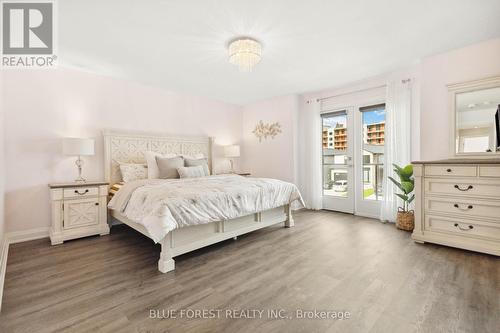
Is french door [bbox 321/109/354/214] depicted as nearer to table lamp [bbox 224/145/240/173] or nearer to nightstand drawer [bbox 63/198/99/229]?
table lamp [bbox 224/145/240/173]

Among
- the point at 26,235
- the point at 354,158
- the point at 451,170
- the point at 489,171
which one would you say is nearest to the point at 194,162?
the point at 26,235

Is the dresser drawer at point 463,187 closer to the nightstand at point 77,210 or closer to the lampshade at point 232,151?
the lampshade at point 232,151

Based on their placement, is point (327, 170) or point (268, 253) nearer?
point (268, 253)

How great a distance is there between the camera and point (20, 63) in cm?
302

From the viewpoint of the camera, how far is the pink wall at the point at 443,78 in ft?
9.12

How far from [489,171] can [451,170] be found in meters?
0.30

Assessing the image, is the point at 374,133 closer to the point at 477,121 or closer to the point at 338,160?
the point at 338,160

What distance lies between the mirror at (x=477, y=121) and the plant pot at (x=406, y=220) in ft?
3.33

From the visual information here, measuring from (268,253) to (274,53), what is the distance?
2517 millimetres

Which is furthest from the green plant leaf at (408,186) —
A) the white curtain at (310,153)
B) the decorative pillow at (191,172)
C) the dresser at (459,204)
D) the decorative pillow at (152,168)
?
the decorative pillow at (152,168)

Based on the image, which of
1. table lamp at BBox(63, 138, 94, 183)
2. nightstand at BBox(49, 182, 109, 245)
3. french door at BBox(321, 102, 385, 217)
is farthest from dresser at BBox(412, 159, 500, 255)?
table lamp at BBox(63, 138, 94, 183)

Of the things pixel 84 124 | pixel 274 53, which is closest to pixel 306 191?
pixel 274 53

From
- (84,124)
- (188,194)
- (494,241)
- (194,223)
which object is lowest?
(494,241)

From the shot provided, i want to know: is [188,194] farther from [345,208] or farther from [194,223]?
[345,208]
